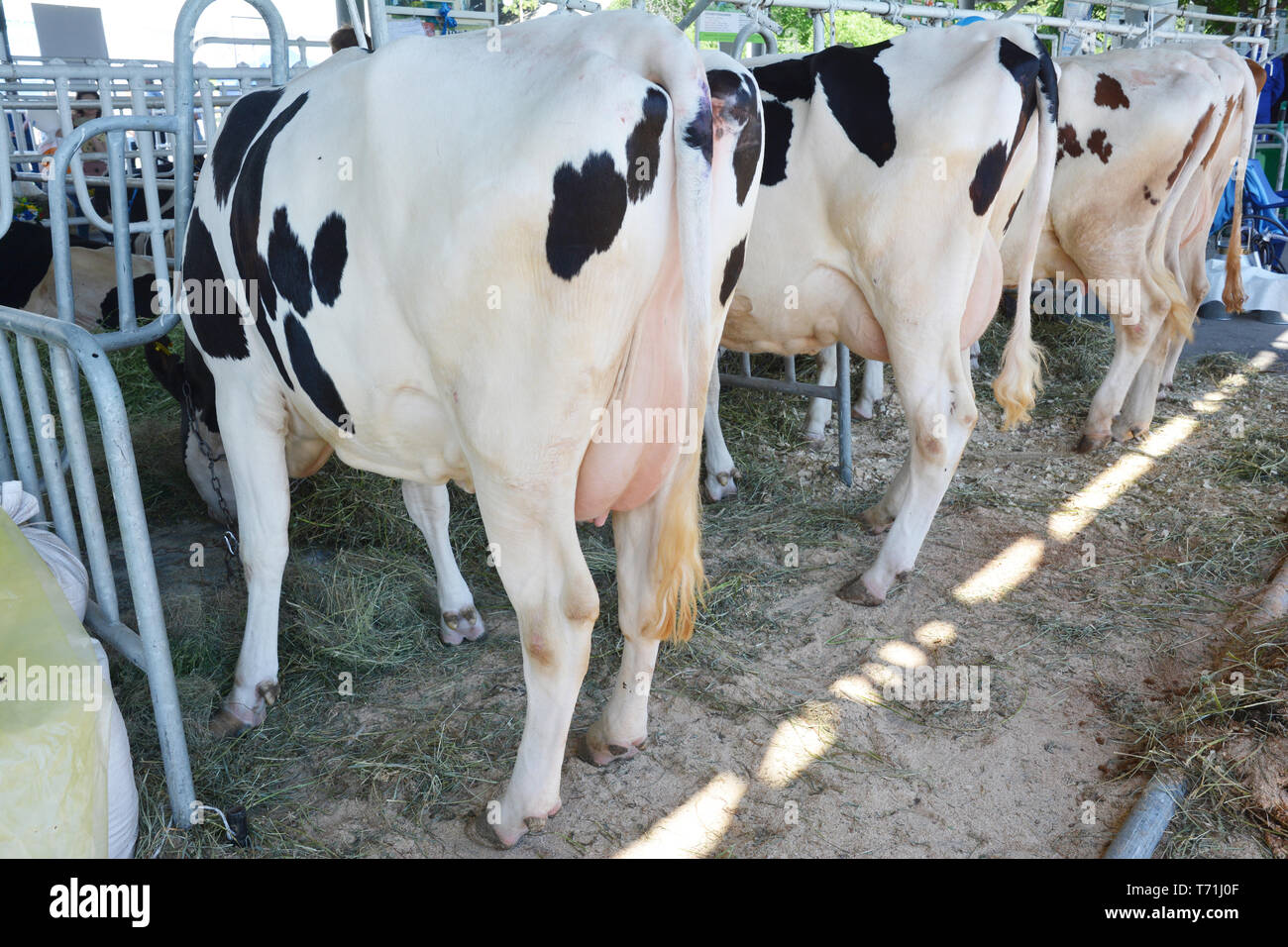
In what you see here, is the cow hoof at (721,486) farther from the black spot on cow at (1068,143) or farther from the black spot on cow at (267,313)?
the black spot on cow at (267,313)

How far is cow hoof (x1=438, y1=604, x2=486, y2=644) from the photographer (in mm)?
3314

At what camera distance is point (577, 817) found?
8.15ft

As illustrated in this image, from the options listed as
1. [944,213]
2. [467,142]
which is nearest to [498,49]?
[467,142]

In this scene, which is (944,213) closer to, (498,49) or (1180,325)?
(498,49)

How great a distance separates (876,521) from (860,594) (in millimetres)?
716

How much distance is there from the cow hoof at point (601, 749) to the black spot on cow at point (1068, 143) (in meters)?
3.81

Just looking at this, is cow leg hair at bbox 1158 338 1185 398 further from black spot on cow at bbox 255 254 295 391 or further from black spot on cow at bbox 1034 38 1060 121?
black spot on cow at bbox 255 254 295 391

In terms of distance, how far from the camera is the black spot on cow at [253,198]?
2307 millimetres

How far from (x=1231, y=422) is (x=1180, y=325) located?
29.7 inches

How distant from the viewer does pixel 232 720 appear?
277 cm

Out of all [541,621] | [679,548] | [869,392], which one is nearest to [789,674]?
[679,548]

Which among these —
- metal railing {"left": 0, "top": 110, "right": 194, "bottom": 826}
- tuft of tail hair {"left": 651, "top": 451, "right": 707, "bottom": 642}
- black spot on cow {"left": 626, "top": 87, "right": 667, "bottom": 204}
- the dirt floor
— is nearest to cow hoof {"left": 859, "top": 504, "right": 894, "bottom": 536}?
the dirt floor

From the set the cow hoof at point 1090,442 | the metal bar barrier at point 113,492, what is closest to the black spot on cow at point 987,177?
the cow hoof at point 1090,442

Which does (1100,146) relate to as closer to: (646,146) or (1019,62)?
(1019,62)
